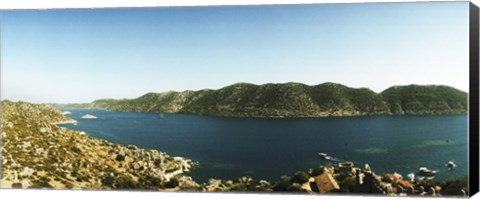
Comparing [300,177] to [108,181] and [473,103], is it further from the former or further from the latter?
[108,181]

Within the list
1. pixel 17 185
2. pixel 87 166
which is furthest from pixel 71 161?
pixel 17 185

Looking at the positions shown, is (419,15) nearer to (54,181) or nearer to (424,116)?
(424,116)

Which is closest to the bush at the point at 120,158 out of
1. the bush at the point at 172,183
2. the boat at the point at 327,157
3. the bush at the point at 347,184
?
the bush at the point at 172,183

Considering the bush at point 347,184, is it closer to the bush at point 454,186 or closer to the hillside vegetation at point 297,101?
the hillside vegetation at point 297,101

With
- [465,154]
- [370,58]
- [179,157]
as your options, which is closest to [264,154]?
[179,157]

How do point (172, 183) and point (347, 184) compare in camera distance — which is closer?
point (347, 184)

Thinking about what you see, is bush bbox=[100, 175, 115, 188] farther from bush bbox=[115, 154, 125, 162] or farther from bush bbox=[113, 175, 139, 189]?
bush bbox=[115, 154, 125, 162]

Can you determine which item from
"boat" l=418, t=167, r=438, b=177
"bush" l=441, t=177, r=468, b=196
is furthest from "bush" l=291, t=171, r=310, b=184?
"bush" l=441, t=177, r=468, b=196
